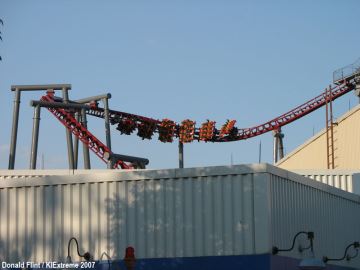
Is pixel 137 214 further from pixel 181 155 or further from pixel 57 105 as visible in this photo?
pixel 181 155

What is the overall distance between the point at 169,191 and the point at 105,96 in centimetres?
3436

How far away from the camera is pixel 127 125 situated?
63000 mm

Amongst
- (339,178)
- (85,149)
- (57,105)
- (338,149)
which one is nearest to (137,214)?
(339,178)

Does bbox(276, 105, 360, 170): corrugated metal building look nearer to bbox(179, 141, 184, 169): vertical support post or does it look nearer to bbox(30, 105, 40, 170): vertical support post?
bbox(179, 141, 184, 169): vertical support post

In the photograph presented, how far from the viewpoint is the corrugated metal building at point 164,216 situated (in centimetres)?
2167

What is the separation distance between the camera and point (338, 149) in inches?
2172

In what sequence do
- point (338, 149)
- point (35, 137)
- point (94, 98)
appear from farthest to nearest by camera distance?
point (94, 98)
point (338, 149)
point (35, 137)

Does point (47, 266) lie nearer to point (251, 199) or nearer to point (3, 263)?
point (3, 263)

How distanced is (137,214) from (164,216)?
29.1 inches

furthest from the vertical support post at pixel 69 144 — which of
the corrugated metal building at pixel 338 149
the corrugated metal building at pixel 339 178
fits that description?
the corrugated metal building at pixel 339 178

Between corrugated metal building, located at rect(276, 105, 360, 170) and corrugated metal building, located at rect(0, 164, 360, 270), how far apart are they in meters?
31.1

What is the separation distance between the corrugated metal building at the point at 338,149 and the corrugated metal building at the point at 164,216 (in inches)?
1225

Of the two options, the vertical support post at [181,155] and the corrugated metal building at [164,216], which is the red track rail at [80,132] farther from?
the corrugated metal building at [164,216]

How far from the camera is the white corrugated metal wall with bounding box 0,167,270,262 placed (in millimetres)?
21797
